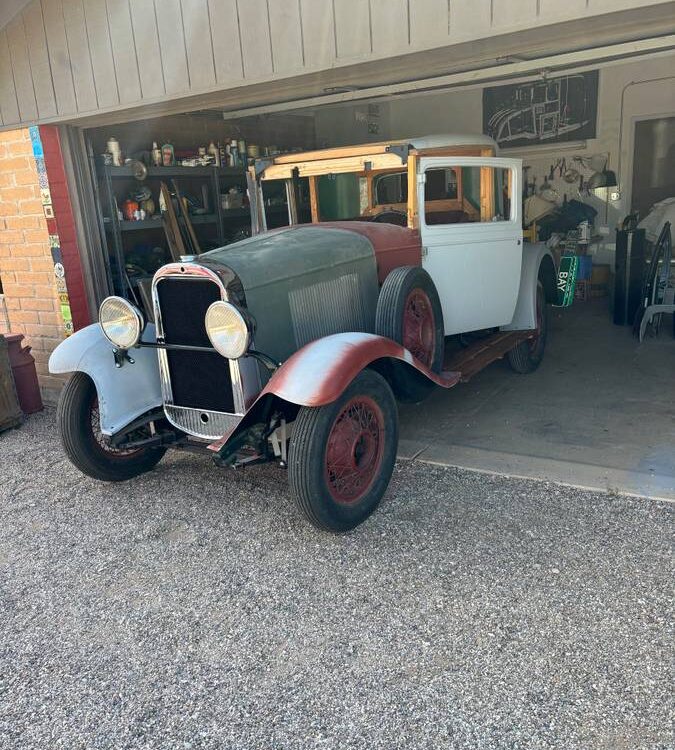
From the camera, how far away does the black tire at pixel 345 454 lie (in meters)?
3.12

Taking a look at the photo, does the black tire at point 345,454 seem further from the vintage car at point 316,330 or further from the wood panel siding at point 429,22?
the wood panel siding at point 429,22

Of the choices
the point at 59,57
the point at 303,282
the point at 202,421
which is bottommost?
the point at 202,421

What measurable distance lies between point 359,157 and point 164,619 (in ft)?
10.5

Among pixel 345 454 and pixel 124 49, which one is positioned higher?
pixel 124 49

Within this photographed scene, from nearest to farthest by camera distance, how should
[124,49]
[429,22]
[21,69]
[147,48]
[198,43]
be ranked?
[429,22] → [198,43] → [147,48] → [124,49] → [21,69]

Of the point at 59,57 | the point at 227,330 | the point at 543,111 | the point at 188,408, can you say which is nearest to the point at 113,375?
the point at 188,408

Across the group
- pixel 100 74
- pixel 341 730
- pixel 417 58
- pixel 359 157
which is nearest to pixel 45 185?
pixel 100 74

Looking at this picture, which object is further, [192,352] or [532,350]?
[532,350]

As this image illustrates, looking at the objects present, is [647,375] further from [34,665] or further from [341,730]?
[34,665]

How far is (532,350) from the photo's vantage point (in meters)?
6.04

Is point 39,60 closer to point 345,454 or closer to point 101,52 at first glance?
point 101,52

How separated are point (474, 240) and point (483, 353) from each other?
33.6 inches

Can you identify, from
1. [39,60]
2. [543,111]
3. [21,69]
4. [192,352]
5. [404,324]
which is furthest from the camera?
[543,111]

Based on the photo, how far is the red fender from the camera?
3.02m
